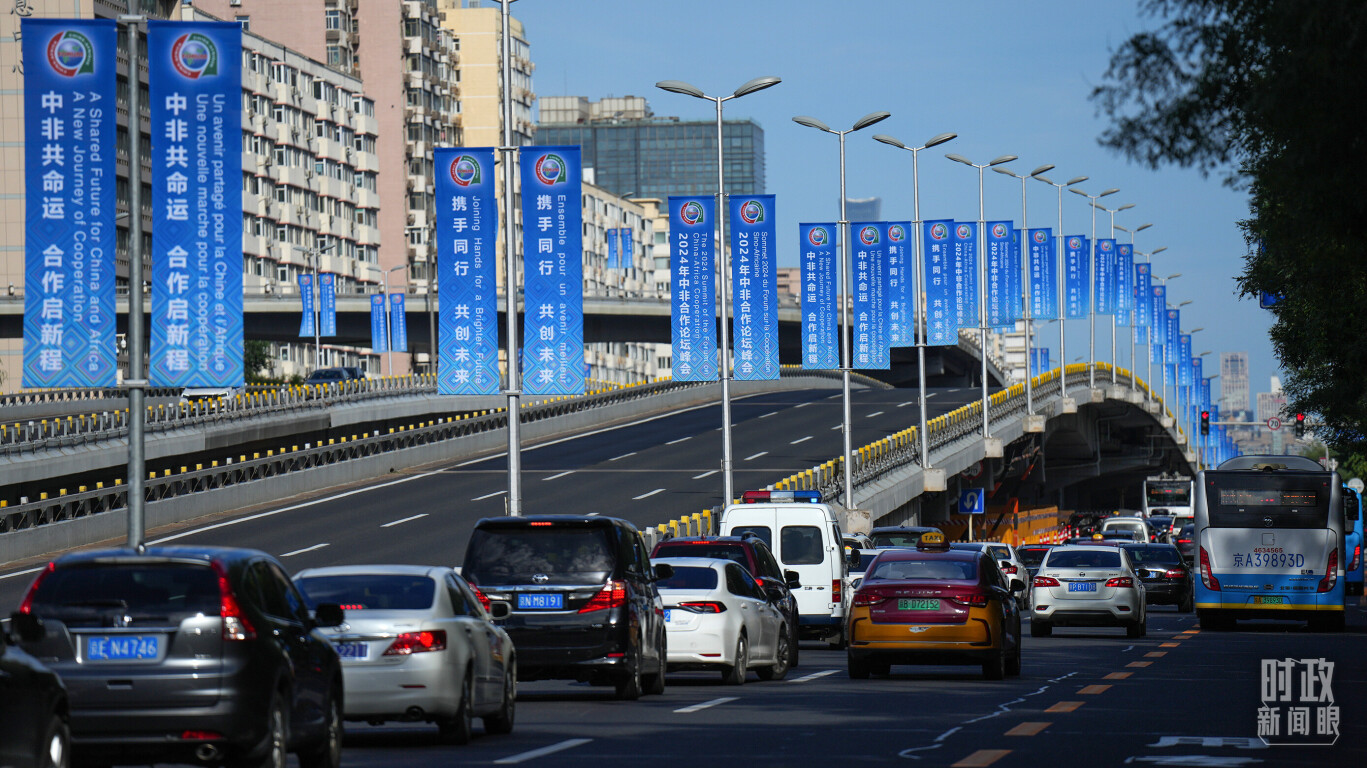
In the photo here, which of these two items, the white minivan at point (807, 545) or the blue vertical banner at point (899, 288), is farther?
the blue vertical banner at point (899, 288)

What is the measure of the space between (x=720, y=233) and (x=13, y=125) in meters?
69.9

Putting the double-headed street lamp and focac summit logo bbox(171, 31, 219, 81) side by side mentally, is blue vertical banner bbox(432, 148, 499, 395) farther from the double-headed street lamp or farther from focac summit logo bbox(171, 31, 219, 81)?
the double-headed street lamp

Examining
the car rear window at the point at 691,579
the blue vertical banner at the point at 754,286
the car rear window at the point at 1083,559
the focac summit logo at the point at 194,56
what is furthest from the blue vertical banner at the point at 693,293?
the car rear window at the point at 691,579

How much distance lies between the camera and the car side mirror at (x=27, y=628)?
966 centimetres

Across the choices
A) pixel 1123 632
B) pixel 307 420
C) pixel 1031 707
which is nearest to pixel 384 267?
pixel 307 420

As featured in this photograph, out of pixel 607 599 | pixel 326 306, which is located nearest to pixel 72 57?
pixel 607 599

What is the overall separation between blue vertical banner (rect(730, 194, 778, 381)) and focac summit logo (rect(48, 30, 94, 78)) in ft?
66.5

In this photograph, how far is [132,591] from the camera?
10.6m

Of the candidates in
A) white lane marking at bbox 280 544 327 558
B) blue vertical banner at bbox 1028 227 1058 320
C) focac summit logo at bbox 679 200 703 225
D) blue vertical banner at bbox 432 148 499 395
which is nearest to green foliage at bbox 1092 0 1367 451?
blue vertical banner at bbox 432 148 499 395

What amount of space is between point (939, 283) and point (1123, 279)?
945 inches

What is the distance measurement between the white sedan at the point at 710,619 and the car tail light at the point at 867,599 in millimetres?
1173

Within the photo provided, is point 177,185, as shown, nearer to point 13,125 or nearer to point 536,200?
point 536,200

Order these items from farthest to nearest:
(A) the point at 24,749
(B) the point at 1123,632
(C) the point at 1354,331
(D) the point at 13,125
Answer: (D) the point at 13,125
(B) the point at 1123,632
(C) the point at 1354,331
(A) the point at 24,749

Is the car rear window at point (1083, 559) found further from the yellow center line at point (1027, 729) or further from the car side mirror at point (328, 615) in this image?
the car side mirror at point (328, 615)
